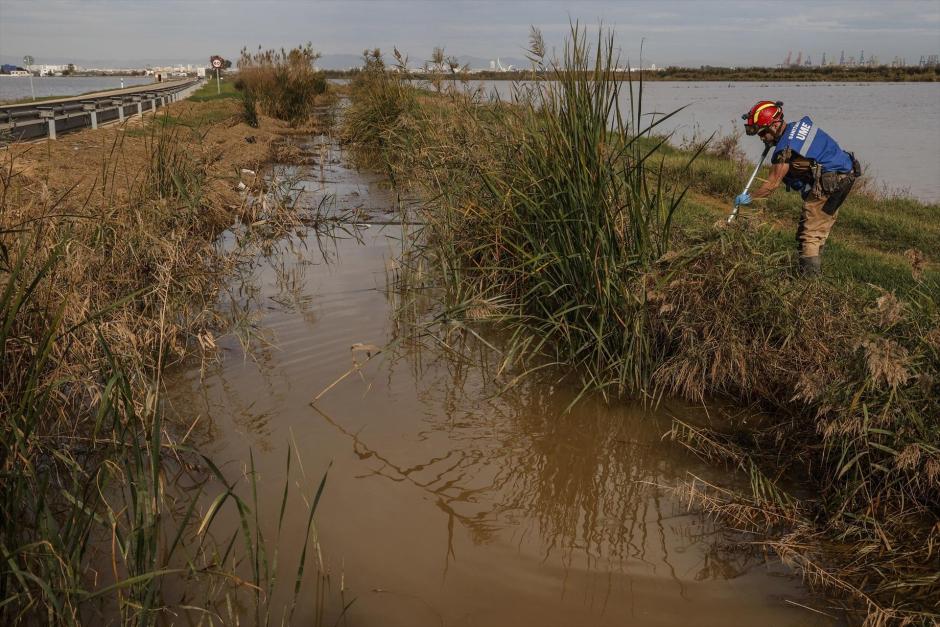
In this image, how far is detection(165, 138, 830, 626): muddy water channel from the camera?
9.37 feet

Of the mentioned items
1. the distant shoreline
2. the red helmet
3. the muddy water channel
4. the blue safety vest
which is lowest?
the muddy water channel

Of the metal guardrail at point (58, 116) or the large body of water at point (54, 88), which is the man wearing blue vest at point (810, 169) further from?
the large body of water at point (54, 88)

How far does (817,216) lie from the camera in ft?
20.3

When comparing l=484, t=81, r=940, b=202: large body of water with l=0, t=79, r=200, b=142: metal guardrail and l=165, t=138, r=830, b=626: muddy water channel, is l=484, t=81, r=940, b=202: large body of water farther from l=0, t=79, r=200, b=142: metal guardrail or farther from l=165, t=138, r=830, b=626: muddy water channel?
l=0, t=79, r=200, b=142: metal guardrail

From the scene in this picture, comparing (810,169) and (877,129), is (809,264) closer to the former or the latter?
(810,169)

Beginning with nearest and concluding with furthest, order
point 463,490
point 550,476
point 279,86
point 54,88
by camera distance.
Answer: point 463,490, point 550,476, point 279,86, point 54,88

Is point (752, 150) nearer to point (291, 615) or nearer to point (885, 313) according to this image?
point (885, 313)

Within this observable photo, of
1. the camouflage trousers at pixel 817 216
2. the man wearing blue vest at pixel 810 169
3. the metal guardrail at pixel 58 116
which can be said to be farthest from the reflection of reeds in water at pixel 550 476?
the metal guardrail at pixel 58 116

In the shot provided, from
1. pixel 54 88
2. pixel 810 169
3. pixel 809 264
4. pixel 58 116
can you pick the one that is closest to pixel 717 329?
pixel 809 264

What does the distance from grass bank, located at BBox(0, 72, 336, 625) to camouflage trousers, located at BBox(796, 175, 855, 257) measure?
191 inches

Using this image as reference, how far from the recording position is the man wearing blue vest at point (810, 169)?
239 inches

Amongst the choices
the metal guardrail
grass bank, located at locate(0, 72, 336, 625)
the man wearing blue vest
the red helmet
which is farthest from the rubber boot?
the metal guardrail

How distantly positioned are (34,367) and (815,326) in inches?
154

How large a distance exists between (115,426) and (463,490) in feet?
5.44
